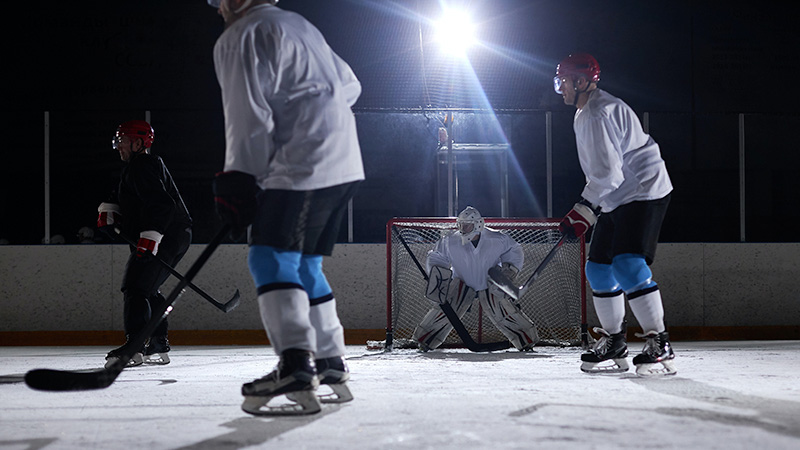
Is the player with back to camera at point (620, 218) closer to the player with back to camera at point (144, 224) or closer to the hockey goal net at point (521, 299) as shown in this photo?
the player with back to camera at point (144, 224)

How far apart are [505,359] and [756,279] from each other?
3.03 meters

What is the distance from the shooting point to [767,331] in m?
6.48

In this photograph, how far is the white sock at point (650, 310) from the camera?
10.9 feet

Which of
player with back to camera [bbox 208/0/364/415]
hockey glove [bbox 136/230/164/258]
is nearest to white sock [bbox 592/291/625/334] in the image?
player with back to camera [bbox 208/0/364/415]

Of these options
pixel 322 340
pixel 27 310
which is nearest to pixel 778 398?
pixel 322 340

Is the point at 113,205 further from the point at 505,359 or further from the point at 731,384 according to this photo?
the point at 731,384

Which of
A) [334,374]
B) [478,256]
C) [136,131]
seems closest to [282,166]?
[334,374]

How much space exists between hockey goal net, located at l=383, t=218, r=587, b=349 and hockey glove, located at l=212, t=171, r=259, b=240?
351cm

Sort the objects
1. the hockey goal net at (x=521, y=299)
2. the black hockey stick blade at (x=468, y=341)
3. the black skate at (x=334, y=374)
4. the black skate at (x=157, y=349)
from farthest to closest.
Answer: the hockey goal net at (x=521, y=299) → the black hockey stick blade at (x=468, y=341) → the black skate at (x=157, y=349) → the black skate at (x=334, y=374)

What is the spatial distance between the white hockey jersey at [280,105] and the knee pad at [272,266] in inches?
6.9

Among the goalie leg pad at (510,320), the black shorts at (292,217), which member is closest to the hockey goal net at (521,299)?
the goalie leg pad at (510,320)

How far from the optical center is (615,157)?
326cm

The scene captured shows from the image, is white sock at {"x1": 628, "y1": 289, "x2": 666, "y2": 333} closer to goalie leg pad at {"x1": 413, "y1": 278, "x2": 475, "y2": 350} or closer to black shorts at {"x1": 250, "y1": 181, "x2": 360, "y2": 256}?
black shorts at {"x1": 250, "y1": 181, "x2": 360, "y2": 256}

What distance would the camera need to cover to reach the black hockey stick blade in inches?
198
